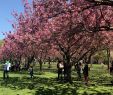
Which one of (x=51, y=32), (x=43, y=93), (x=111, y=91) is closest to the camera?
(x=43, y=93)

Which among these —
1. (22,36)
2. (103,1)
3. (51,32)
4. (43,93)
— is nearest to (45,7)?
(103,1)

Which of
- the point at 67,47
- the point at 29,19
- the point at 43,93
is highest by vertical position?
the point at 29,19

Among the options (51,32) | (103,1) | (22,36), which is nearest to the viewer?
(103,1)

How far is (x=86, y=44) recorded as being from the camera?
31234 millimetres

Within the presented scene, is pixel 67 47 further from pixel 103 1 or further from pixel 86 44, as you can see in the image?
pixel 103 1

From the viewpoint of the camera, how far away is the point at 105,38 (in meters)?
31.1

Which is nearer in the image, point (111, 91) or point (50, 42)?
point (111, 91)

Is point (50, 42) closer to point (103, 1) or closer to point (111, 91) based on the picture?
point (111, 91)

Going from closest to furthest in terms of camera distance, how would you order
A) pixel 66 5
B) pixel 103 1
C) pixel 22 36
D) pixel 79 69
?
pixel 103 1 < pixel 66 5 < pixel 79 69 < pixel 22 36

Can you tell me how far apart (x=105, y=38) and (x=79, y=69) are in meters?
5.92

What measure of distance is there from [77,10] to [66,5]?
0.65 m

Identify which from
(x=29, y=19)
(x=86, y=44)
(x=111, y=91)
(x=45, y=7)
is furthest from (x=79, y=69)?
(x=45, y=7)

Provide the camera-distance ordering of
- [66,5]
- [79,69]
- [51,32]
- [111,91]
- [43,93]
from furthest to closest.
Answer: [79,69], [51,32], [111,91], [43,93], [66,5]

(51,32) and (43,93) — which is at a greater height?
(51,32)
